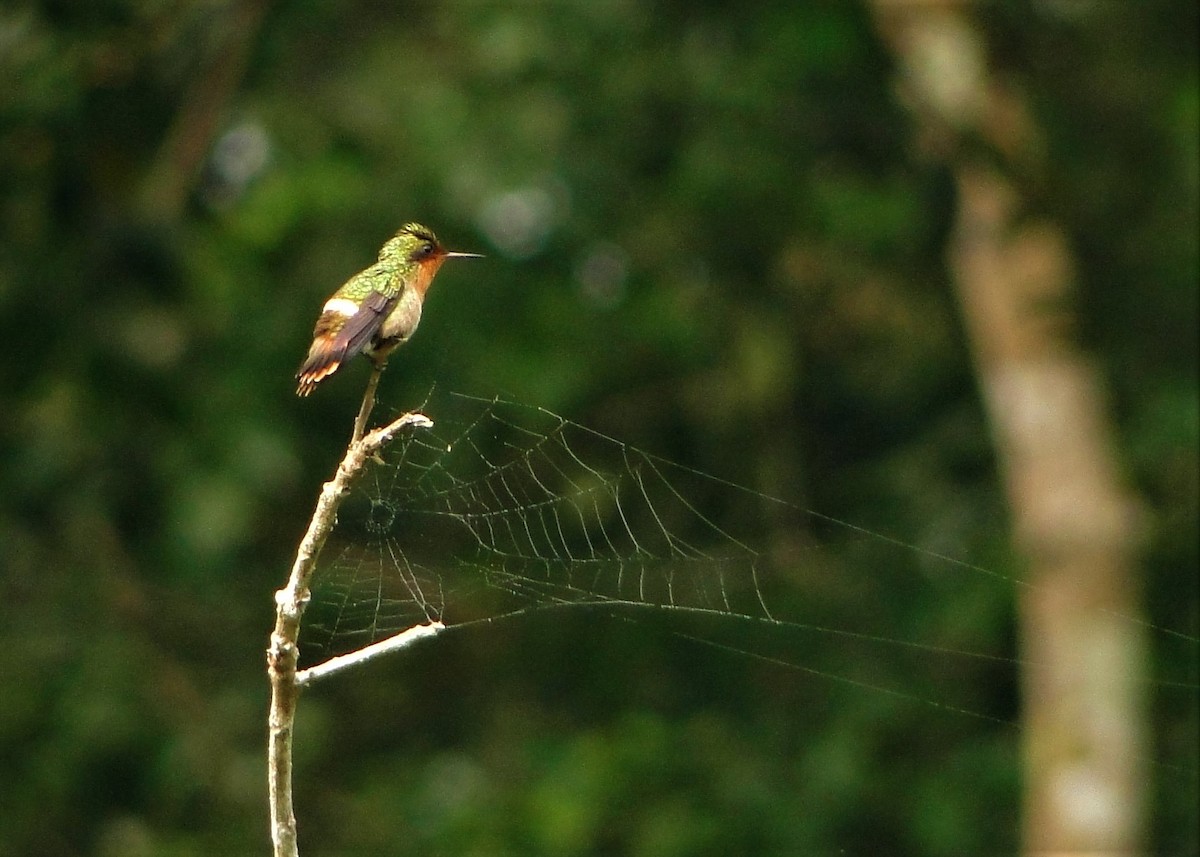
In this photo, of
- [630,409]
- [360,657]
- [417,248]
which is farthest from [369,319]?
[630,409]

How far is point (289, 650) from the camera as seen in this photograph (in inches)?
81.6

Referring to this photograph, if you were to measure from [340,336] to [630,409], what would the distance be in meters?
8.62

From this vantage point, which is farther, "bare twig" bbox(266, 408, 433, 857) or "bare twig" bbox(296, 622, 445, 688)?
"bare twig" bbox(296, 622, 445, 688)

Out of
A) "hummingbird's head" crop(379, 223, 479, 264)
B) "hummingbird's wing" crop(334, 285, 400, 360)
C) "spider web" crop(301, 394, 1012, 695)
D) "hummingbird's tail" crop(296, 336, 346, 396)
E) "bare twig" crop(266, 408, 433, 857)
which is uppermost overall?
"spider web" crop(301, 394, 1012, 695)

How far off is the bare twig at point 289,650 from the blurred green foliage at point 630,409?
5549 mm

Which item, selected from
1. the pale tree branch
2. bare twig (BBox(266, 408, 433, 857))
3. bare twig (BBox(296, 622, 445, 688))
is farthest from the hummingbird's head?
the pale tree branch

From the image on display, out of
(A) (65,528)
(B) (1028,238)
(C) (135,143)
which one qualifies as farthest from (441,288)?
(C) (135,143)

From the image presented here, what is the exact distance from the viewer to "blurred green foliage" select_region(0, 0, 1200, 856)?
29.8ft

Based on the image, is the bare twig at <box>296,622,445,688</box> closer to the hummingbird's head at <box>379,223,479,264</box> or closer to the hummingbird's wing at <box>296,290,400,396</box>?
the hummingbird's wing at <box>296,290,400,396</box>

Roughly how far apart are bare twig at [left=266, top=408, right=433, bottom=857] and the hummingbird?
25cm

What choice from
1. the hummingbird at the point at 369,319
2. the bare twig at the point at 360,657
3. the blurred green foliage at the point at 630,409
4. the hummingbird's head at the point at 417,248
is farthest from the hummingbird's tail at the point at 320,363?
the blurred green foliage at the point at 630,409

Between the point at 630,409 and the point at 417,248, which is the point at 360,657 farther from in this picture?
the point at 630,409

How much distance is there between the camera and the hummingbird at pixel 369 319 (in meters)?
2.46

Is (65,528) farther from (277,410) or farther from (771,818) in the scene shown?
(771,818)
